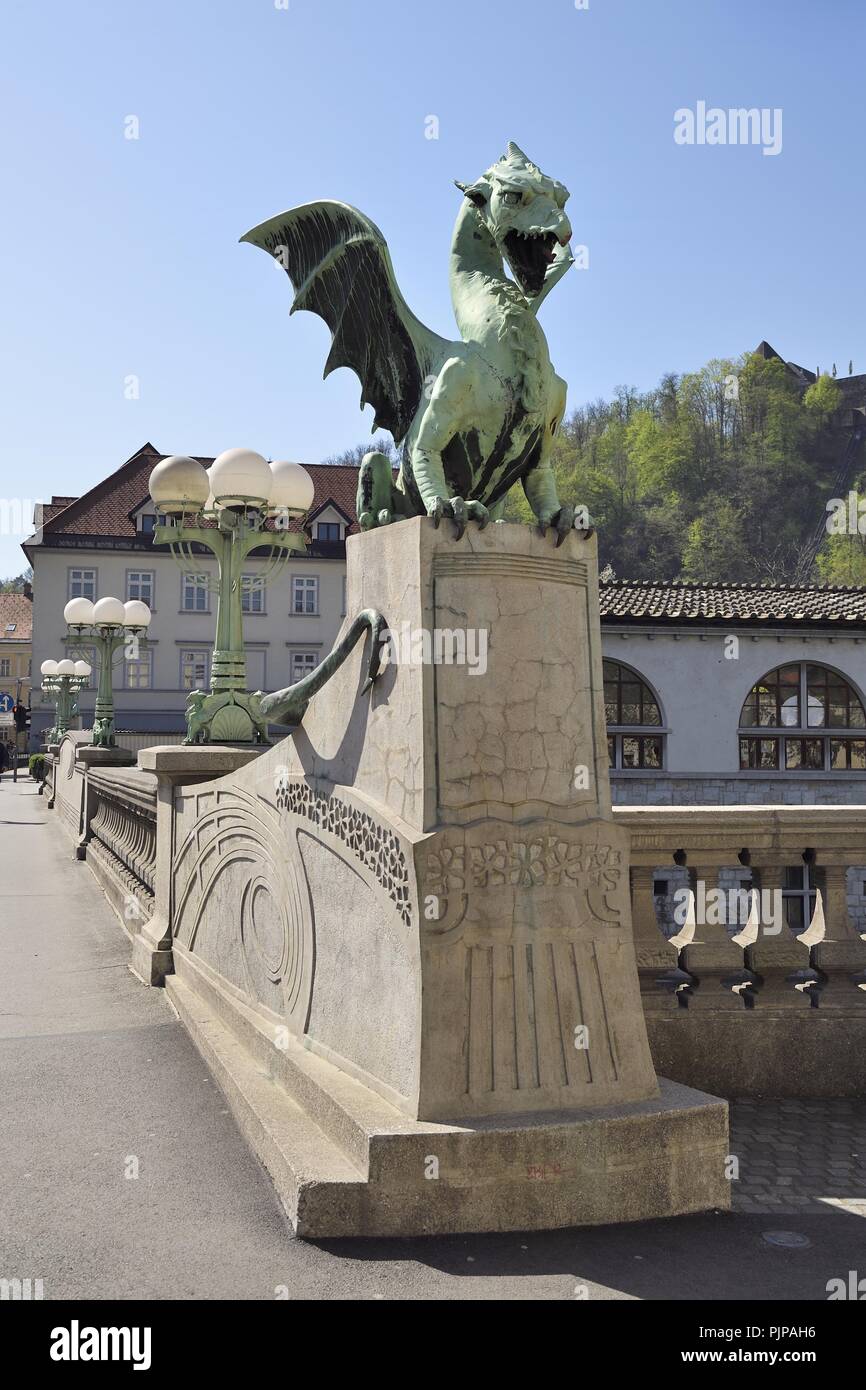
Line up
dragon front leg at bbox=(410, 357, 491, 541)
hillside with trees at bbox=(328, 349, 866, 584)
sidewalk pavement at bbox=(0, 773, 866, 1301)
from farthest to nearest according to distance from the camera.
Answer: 1. hillside with trees at bbox=(328, 349, 866, 584)
2. dragon front leg at bbox=(410, 357, 491, 541)
3. sidewalk pavement at bbox=(0, 773, 866, 1301)

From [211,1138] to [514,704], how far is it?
209cm

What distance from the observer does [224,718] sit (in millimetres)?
8242

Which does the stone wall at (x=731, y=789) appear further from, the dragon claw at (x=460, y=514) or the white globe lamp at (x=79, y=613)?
the dragon claw at (x=460, y=514)

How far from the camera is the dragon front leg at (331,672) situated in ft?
13.3

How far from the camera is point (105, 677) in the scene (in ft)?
70.7

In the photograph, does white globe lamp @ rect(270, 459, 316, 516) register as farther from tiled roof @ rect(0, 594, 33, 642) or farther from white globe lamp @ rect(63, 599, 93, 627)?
tiled roof @ rect(0, 594, 33, 642)

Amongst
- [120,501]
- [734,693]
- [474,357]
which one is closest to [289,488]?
[474,357]

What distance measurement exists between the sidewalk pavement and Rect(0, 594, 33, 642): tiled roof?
7794 centimetres

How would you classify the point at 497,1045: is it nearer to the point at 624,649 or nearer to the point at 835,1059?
the point at 835,1059

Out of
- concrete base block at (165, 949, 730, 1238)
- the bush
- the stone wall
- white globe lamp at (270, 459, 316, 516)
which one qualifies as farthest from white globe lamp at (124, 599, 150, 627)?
the bush

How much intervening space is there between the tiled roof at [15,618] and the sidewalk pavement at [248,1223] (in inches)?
3068

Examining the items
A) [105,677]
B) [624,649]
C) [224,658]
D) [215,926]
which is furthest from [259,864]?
[624,649]

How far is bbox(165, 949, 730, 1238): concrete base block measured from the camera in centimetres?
338

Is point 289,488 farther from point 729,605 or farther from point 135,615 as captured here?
point 729,605
